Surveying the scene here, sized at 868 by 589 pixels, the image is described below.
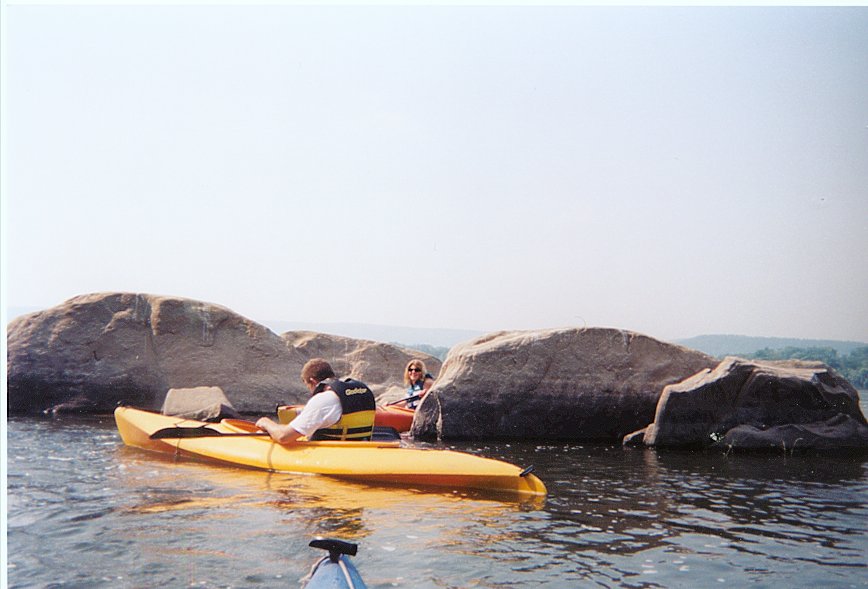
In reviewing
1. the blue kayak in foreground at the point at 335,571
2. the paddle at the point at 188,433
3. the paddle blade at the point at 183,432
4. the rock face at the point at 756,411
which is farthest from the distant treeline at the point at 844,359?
the blue kayak in foreground at the point at 335,571

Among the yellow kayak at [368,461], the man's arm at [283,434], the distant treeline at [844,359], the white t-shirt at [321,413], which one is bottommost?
the yellow kayak at [368,461]

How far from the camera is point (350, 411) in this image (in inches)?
287

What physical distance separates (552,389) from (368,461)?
149 inches

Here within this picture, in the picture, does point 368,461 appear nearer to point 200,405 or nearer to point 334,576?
point 334,576

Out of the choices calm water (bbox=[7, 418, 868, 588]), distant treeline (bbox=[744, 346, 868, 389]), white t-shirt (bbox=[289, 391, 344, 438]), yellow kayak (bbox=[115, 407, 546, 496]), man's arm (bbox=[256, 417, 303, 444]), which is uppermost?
distant treeline (bbox=[744, 346, 868, 389])

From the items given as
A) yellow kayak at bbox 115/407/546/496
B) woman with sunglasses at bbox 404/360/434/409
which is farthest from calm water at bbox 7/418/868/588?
woman with sunglasses at bbox 404/360/434/409

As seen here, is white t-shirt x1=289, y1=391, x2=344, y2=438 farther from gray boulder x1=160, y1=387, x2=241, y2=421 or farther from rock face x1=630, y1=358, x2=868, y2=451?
rock face x1=630, y1=358, x2=868, y2=451

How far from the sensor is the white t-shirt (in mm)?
7246

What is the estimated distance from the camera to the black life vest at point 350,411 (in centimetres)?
721

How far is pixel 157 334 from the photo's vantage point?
13.2 meters

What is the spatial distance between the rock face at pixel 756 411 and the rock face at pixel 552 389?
Result: 54 centimetres

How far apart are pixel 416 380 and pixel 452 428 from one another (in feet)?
4.43

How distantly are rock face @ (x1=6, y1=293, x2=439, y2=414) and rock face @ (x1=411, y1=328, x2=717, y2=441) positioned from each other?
156 inches

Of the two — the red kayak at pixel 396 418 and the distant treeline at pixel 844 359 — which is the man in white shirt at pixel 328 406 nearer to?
the red kayak at pixel 396 418
